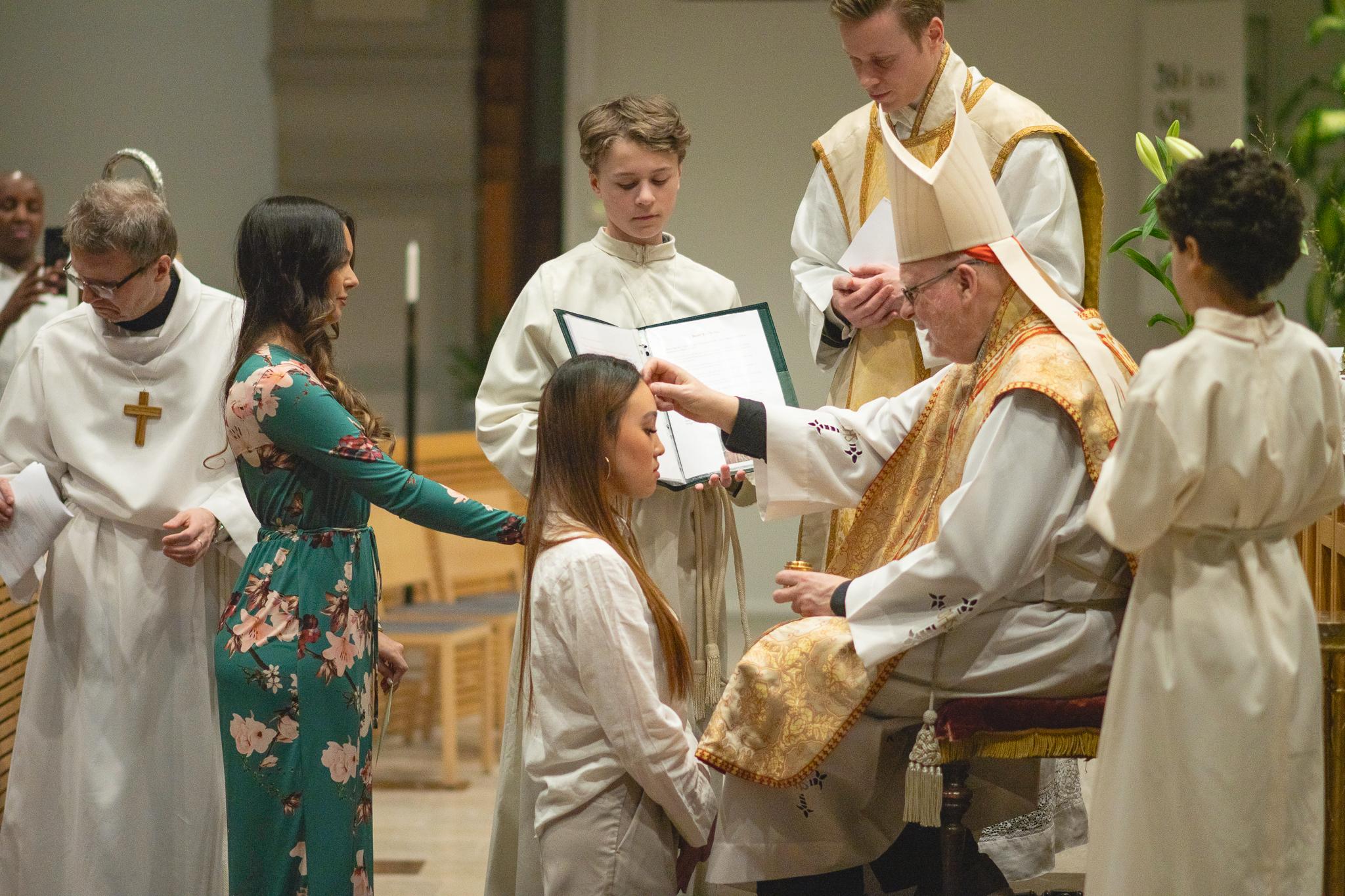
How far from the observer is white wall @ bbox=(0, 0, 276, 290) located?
21.8 ft

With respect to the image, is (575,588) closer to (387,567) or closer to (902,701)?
(902,701)

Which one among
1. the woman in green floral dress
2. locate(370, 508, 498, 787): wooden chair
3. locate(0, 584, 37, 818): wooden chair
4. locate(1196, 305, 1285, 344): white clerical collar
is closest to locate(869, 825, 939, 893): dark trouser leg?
the woman in green floral dress

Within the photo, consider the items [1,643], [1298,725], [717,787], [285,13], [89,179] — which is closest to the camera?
[1298,725]

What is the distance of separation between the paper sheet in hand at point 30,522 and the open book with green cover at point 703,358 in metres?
1.07

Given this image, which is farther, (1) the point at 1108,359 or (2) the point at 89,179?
(2) the point at 89,179

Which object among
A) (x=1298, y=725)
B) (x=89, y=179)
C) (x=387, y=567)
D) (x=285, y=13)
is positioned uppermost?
(x=285, y=13)

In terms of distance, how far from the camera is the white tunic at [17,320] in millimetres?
5055

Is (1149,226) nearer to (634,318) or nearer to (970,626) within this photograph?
(634,318)

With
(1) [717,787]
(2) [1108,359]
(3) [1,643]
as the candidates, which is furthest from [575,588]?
(3) [1,643]

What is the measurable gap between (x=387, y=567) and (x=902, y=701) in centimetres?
367

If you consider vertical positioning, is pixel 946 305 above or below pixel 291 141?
below

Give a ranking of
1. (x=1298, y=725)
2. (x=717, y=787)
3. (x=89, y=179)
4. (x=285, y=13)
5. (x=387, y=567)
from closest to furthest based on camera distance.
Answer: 1. (x=1298, y=725)
2. (x=717, y=787)
3. (x=387, y=567)
4. (x=89, y=179)
5. (x=285, y=13)

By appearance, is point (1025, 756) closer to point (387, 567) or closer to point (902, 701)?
point (902, 701)

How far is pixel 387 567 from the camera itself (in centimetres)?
587
